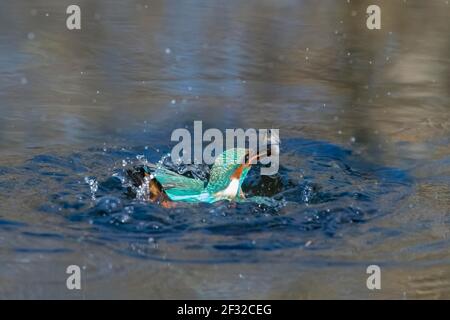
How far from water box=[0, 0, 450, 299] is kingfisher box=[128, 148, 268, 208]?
0.06 meters

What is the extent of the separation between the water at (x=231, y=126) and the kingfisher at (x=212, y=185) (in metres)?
0.06

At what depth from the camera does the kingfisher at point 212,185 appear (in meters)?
4.14

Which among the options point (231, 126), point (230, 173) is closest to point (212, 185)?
point (230, 173)

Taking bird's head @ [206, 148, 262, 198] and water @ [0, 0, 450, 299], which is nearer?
water @ [0, 0, 450, 299]

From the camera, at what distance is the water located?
3.75m

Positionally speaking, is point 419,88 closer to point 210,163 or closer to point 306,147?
point 306,147

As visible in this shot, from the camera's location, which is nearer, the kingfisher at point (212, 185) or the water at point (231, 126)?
the water at point (231, 126)

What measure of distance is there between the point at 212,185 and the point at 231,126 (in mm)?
1486

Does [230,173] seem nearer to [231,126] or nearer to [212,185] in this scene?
[212,185]

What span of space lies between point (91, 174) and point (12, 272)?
1.17 meters

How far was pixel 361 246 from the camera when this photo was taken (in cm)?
401

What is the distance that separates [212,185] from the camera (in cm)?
420

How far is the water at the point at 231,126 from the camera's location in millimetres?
3750

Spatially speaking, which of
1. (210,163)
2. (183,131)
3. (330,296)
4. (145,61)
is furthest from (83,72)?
(330,296)
